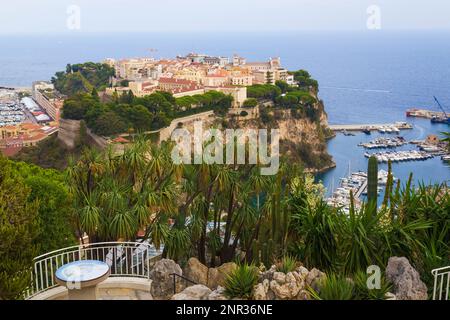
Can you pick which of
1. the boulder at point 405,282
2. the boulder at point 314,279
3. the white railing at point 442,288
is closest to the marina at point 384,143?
the white railing at point 442,288

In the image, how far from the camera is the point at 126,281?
5.52 meters

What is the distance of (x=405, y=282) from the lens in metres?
4.62


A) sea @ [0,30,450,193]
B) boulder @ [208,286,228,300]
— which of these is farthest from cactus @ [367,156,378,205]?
sea @ [0,30,450,193]

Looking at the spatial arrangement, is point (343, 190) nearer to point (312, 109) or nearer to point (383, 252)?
point (312, 109)

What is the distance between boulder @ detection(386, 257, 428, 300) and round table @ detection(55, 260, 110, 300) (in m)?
2.60

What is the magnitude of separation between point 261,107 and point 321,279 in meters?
39.5

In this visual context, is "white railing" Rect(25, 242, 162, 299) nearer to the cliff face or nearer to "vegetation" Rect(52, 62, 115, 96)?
the cliff face

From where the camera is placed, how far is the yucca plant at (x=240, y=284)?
443 centimetres

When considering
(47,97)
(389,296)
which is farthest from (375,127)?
(389,296)

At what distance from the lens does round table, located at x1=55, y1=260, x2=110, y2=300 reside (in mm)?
4605

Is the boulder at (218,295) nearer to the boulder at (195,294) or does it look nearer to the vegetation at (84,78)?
the boulder at (195,294)

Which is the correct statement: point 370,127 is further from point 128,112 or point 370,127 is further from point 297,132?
point 128,112

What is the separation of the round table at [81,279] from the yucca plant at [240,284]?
116cm

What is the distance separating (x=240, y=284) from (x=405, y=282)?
4.81 ft
